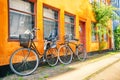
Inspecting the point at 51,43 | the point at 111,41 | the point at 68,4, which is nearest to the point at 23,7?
the point at 51,43

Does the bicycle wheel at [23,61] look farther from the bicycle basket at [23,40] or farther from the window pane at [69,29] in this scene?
the window pane at [69,29]

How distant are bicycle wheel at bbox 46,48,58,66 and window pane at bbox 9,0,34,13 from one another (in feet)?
5.08

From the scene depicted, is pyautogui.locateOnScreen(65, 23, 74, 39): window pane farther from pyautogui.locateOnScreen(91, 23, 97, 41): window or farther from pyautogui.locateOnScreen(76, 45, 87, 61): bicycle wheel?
pyautogui.locateOnScreen(91, 23, 97, 41): window

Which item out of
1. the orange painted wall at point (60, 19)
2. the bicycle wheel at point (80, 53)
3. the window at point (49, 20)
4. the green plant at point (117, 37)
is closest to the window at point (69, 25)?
the orange painted wall at point (60, 19)

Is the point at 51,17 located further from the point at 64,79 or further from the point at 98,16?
the point at 98,16

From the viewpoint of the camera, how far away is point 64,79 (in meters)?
8.88

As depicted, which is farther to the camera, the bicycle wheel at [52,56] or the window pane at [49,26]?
the window pane at [49,26]

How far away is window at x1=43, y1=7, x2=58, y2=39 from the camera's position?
1299cm

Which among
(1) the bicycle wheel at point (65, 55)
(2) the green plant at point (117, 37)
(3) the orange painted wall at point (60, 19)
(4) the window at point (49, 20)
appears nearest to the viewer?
(3) the orange painted wall at point (60, 19)

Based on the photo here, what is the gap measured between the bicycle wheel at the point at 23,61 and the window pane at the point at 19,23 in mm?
803

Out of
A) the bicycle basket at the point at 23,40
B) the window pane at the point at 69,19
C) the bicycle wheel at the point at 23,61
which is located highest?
the window pane at the point at 69,19

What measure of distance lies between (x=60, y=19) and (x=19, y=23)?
12.3 feet

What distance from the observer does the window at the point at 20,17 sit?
10.3m

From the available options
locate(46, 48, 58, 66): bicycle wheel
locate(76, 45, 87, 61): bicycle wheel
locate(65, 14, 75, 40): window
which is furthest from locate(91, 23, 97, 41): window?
locate(46, 48, 58, 66): bicycle wheel
